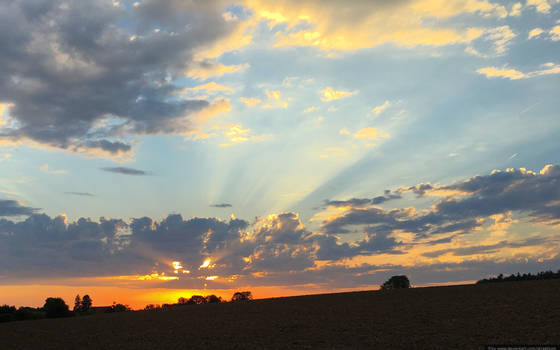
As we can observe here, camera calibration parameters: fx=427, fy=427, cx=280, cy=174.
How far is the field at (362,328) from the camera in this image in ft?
122

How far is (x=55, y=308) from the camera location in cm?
10388

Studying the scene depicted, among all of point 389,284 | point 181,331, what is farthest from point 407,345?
point 389,284

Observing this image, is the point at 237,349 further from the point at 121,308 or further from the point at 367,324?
the point at 121,308

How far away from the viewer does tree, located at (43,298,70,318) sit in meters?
104

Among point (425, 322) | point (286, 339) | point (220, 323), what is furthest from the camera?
point (220, 323)

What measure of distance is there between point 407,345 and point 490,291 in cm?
4174

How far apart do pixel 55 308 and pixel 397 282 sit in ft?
318

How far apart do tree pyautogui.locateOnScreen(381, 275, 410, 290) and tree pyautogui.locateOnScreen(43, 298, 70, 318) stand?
303ft

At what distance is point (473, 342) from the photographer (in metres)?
34.4

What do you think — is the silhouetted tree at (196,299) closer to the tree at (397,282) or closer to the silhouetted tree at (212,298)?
the silhouetted tree at (212,298)

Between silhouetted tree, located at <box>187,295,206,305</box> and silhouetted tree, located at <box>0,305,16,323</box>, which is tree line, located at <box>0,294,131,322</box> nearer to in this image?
silhouetted tree, located at <box>0,305,16,323</box>

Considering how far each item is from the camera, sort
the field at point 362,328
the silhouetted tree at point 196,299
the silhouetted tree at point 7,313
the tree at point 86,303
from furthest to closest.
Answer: the silhouetted tree at point 196,299 → the tree at point 86,303 → the silhouetted tree at point 7,313 → the field at point 362,328

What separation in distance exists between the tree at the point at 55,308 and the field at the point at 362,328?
33120 mm

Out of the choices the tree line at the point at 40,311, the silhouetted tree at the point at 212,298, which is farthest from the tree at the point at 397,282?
the tree line at the point at 40,311
